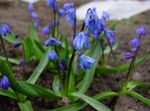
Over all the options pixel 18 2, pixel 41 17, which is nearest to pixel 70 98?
pixel 41 17

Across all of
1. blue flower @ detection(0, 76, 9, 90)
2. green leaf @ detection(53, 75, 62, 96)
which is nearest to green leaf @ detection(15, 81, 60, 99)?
blue flower @ detection(0, 76, 9, 90)

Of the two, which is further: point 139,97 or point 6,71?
point 139,97

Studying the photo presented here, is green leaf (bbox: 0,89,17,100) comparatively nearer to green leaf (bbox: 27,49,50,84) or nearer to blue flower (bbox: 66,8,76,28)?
green leaf (bbox: 27,49,50,84)

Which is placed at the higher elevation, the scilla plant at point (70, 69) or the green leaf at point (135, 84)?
the scilla plant at point (70, 69)

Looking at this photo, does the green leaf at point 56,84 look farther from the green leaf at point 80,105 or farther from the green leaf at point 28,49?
the green leaf at point 28,49

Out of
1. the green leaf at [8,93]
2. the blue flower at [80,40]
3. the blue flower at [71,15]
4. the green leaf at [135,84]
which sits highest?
the blue flower at [71,15]

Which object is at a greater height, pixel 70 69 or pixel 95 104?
pixel 70 69

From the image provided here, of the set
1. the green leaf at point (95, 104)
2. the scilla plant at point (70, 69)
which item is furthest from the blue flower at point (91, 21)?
the green leaf at point (95, 104)

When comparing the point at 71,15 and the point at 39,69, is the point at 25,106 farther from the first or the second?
the point at 71,15

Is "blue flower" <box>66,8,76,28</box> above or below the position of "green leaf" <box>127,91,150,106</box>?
above

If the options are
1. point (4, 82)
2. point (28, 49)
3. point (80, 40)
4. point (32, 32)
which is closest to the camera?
point (80, 40)

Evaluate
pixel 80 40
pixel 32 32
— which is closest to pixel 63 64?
pixel 80 40

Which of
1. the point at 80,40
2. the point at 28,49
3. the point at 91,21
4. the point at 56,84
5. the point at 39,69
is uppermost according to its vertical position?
the point at 91,21
